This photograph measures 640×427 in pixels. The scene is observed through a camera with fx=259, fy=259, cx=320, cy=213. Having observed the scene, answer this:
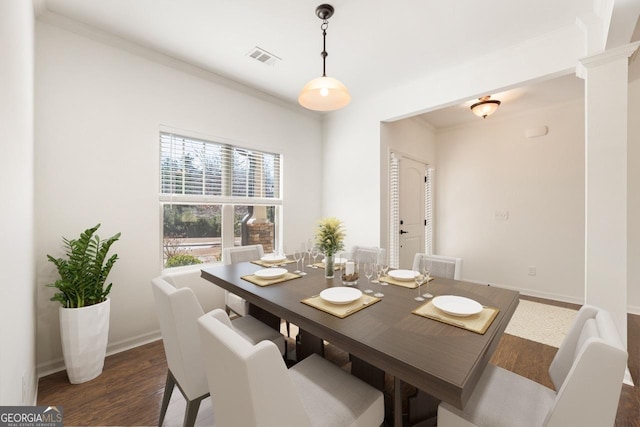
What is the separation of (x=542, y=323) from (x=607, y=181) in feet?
6.20

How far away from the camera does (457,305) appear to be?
130 centimetres

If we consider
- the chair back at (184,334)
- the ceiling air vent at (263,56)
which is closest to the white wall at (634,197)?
the ceiling air vent at (263,56)

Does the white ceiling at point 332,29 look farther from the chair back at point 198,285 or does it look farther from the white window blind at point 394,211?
the chair back at point 198,285

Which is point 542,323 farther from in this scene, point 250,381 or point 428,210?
point 250,381

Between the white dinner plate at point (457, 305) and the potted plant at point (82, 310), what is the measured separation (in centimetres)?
240

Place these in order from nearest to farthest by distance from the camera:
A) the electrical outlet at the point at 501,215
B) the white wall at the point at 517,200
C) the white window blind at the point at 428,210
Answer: the white wall at the point at 517,200 < the electrical outlet at the point at 501,215 < the white window blind at the point at 428,210

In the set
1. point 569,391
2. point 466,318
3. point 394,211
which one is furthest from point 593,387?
point 394,211

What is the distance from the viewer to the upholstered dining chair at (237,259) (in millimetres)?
2359

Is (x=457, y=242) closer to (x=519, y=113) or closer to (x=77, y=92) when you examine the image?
(x=519, y=113)

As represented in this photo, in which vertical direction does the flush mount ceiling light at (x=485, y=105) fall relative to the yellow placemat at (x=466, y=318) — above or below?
above

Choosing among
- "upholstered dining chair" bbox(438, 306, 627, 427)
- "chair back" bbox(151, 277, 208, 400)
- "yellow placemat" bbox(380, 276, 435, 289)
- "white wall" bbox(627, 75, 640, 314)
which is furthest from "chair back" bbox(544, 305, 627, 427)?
"white wall" bbox(627, 75, 640, 314)

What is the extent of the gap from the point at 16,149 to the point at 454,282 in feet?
8.47

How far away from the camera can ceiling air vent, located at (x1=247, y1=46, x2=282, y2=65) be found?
8.28 ft

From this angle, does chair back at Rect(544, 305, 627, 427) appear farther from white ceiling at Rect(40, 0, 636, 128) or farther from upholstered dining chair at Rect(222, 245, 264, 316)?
white ceiling at Rect(40, 0, 636, 128)
